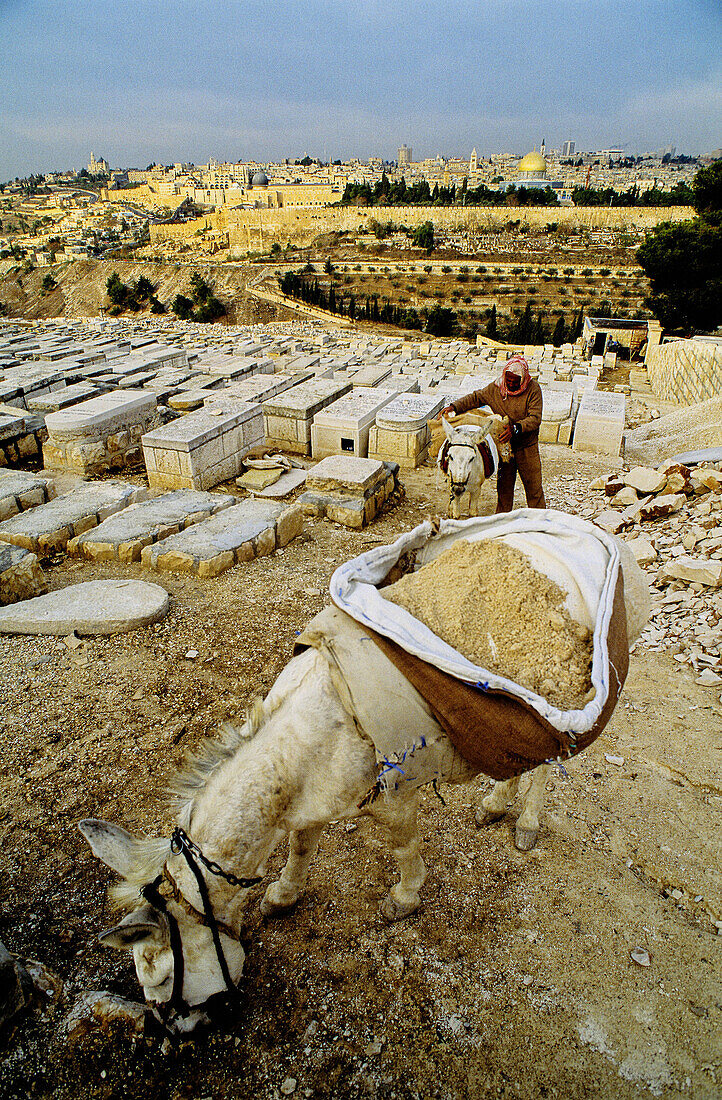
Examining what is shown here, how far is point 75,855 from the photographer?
2816mm

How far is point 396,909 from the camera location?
2.63 meters

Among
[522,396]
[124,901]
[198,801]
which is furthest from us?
[522,396]

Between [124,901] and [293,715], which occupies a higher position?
[293,715]

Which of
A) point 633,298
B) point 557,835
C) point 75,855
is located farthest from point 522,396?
point 633,298

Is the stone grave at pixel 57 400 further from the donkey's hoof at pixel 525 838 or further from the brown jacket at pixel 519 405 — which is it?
the donkey's hoof at pixel 525 838

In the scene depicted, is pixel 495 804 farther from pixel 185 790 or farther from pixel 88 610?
pixel 88 610

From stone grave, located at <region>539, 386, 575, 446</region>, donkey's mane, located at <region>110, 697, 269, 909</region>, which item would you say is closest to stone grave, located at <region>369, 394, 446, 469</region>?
stone grave, located at <region>539, 386, 575, 446</region>

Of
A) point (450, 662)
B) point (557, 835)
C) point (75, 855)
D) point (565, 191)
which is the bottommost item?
point (557, 835)

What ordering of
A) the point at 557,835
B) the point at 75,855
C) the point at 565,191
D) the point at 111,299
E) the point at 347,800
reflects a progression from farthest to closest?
the point at 565,191 < the point at 111,299 < the point at 557,835 < the point at 75,855 < the point at 347,800

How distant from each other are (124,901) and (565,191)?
107177mm

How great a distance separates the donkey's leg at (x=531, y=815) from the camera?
2.99 m

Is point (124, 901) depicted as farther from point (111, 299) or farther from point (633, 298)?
point (111, 299)

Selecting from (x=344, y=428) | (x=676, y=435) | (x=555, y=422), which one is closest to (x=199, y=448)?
(x=344, y=428)

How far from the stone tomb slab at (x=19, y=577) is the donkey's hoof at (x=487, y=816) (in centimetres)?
396
